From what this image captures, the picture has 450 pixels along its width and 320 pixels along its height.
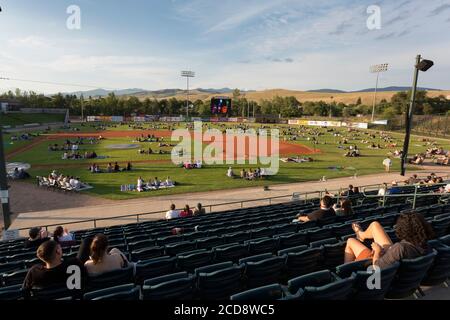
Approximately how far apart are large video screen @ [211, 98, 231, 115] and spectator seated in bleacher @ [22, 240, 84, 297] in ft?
175

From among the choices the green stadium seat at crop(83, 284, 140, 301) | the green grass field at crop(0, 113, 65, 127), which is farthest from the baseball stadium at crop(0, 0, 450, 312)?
the green grass field at crop(0, 113, 65, 127)

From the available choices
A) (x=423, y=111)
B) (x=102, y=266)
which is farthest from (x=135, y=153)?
(x=423, y=111)

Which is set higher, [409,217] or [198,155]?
[409,217]

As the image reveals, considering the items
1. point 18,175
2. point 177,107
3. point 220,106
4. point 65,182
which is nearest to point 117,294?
point 65,182

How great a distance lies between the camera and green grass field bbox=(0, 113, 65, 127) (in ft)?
285

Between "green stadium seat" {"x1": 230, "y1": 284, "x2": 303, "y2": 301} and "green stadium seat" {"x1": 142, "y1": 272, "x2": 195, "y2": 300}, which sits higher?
"green stadium seat" {"x1": 230, "y1": 284, "x2": 303, "y2": 301}

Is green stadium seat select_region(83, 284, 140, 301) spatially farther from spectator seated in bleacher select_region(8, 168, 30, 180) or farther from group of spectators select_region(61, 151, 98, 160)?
group of spectators select_region(61, 151, 98, 160)

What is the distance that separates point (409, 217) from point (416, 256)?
23.9 inches

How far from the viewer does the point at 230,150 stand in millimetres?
46688

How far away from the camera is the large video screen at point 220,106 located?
57.5m

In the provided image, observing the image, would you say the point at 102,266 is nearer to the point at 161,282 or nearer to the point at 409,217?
the point at 161,282

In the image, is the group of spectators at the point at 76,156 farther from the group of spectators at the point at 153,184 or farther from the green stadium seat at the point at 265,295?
the green stadium seat at the point at 265,295

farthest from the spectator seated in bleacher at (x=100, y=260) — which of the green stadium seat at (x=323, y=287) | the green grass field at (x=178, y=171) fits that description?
the green grass field at (x=178, y=171)

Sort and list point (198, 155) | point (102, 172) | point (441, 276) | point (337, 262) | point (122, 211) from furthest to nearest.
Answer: point (198, 155) → point (102, 172) → point (122, 211) → point (337, 262) → point (441, 276)
